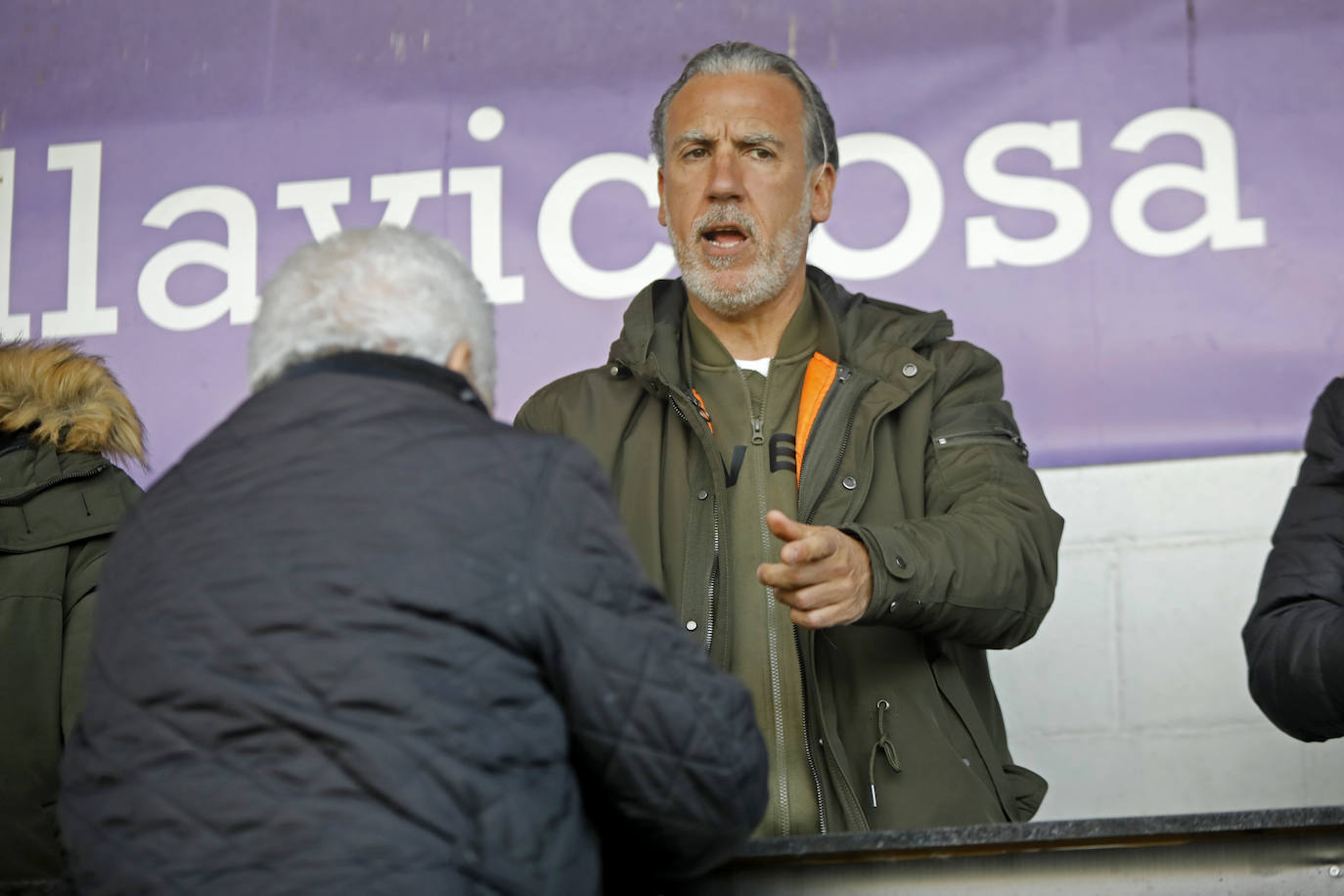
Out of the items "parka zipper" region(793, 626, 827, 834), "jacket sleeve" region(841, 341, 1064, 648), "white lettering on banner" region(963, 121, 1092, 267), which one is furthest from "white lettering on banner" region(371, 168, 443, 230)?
"parka zipper" region(793, 626, 827, 834)

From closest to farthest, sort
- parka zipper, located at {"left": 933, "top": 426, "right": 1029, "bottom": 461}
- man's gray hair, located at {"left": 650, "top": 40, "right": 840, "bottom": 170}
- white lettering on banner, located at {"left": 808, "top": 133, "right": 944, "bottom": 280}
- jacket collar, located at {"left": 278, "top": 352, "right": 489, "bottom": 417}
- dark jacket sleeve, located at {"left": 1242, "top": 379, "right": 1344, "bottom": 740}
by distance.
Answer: jacket collar, located at {"left": 278, "top": 352, "right": 489, "bottom": 417} < dark jacket sleeve, located at {"left": 1242, "top": 379, "right": 1344, "bottom": 740} < parka zipper, located at {"left": 933, "top": 426, "right": 1029, "bottom": 461} < man's gray hair, located at {"left": 650, "top": 40, "right": 840, "bottom": 170} < white lettering on banner, located at {"left": 808, "top": 133, "right": 944, "bottom": 280}

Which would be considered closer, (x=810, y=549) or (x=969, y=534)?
(x=810, y=549)

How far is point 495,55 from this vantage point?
137 inches

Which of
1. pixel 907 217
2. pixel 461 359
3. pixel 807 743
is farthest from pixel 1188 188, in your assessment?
pixel 461 359

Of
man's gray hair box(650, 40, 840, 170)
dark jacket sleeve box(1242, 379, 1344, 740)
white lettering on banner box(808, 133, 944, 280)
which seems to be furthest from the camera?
white lettering on banner box(808, 133, 944, 280)

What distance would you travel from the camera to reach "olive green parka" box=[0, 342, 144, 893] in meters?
2.47

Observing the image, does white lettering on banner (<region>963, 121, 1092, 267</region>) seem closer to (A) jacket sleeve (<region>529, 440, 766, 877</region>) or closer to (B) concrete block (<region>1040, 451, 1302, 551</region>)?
(B) concrete block (<region>1040, 451, 1302, 551</region>)

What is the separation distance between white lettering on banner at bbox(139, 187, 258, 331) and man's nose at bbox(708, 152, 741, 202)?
1.26 meters

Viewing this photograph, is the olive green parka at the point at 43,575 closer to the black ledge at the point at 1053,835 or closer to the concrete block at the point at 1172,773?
the black ledge at the point at 1053,835

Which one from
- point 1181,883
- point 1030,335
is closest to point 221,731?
point 1181,883

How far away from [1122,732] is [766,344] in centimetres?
124

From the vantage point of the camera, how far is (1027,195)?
327 cm

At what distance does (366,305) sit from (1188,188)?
2.20 m

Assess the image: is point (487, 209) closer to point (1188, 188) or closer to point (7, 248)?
point (7, 248)
